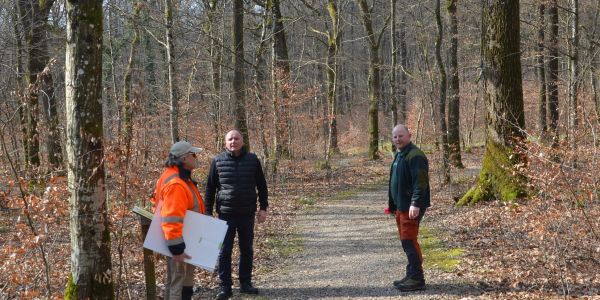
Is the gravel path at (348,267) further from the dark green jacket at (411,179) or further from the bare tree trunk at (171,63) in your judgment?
the bare tree trunk at (171,63)

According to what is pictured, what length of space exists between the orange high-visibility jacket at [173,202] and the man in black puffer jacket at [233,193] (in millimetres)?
1011

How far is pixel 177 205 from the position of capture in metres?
4.91

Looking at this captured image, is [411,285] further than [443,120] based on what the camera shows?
No

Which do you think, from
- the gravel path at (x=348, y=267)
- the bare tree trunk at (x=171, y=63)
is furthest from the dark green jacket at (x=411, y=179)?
the bare tree trunk at (x=171, y=63)

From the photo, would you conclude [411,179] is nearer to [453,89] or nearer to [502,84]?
[502,84]

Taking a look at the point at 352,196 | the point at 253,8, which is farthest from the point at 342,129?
the point at 352,196

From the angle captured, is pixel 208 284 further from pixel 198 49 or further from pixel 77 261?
pixel 198 49

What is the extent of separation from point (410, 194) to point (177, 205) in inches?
106

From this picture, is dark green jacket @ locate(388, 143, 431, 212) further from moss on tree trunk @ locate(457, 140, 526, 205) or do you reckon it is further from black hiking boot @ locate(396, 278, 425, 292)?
moss on tree trunk @ locate(457, 140, 526, 205)

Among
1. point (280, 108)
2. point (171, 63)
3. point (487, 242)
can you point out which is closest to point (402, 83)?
point (280, 108)

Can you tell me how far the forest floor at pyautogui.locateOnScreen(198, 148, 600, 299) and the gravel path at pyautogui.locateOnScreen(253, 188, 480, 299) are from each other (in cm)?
1

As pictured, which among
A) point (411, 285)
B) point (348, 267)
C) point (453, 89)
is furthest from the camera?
point (453, 89)

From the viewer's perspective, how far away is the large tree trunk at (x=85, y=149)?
4.74 m

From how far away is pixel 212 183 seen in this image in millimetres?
6285
